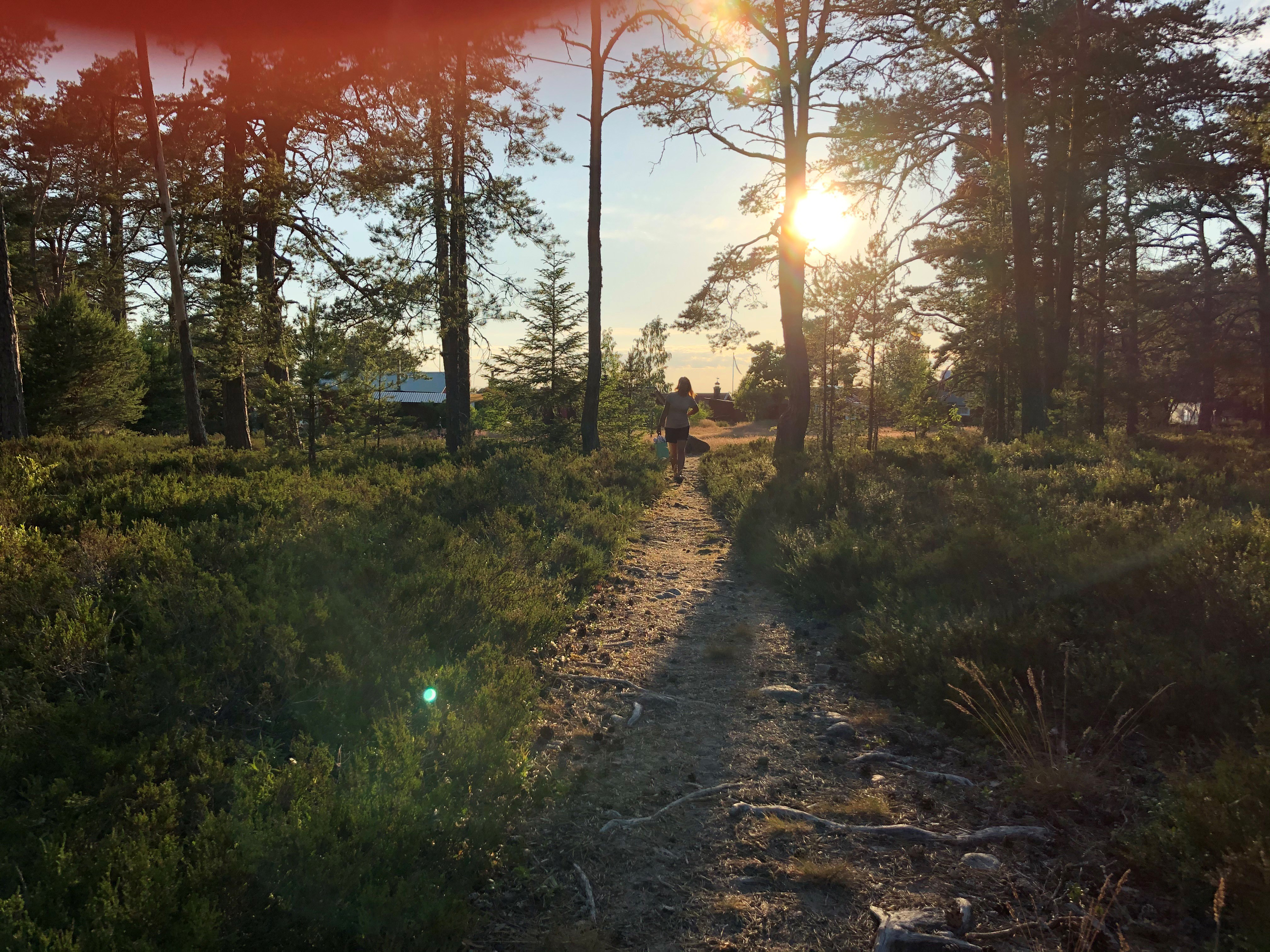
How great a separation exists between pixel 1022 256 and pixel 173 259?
19953 mm

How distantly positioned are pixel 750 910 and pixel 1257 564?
390cm

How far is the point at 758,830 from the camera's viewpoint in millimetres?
3279

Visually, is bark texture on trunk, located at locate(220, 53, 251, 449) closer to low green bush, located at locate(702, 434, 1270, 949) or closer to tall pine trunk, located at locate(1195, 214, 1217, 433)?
low green bush, located at locate(702, 434, 1270, 949)

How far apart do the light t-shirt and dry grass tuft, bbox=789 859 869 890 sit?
40.1ft

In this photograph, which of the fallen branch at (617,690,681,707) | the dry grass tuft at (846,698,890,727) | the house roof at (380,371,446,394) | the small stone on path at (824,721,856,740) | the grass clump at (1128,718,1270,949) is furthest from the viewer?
the house roof at (380,371,446,394)

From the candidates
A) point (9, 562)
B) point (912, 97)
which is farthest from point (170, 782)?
point (912, 97)

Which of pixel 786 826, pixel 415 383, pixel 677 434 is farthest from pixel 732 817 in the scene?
pixel 415 383

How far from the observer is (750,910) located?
2707 millimetres

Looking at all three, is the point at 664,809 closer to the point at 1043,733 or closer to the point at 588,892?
the point at 588,892

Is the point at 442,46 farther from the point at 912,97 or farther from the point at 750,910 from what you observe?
the point at 750,910

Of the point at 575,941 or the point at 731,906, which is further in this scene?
the point at 731,906

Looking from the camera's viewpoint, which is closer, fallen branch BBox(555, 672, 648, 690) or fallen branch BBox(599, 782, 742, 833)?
fallen branch BBox(599, 782, 742, 833)

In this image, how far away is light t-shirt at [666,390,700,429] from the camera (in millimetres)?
14875

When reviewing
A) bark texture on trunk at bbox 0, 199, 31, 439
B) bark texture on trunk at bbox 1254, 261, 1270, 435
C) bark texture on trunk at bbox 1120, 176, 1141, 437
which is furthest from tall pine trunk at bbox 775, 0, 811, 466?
bark texture on trunk at bbox 1254, 261, 1270, 435
